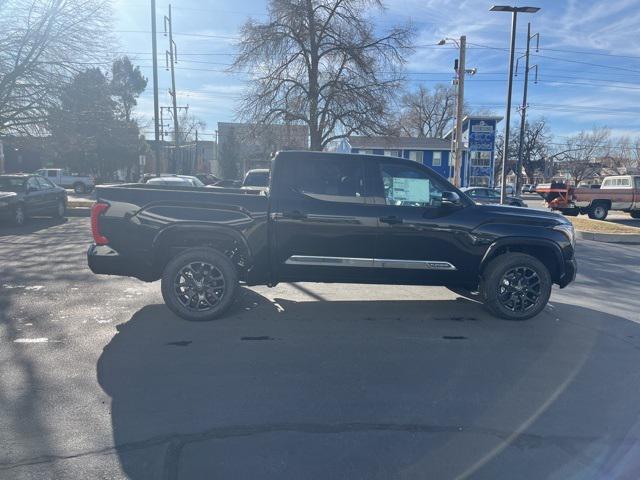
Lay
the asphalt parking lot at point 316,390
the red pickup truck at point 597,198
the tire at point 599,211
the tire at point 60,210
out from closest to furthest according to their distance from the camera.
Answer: the asphalt parking lot at point 316,390, the tire at point 60,210, the red pickup truck at point 597,198, the tire at point 599,211

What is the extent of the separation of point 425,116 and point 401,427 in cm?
7595

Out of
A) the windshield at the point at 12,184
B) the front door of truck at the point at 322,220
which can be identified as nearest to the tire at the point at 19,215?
the windshield at the point at 12,184

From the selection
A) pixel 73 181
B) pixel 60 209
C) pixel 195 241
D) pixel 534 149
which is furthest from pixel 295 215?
pixel 534 149

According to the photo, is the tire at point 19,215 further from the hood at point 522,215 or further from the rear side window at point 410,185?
the hood at point 522,215

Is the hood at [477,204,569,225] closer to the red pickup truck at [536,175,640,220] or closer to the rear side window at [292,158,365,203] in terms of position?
the rear side window at [292,158,365,203]

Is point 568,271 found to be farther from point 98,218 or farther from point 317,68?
point 317,68

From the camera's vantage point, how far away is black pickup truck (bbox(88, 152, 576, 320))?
5703mm

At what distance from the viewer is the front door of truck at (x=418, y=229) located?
582 centimetres

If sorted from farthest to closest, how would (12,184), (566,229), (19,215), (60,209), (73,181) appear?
(73,181) < (60,209) < (12,184) < (19,215) < (566,229)

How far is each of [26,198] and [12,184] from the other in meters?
0.73

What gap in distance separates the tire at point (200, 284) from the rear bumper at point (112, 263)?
358 mm

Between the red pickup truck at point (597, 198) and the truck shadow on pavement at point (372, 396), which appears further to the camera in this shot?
the red pickup truck at point (597, 198)

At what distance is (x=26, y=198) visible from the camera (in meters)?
14.5

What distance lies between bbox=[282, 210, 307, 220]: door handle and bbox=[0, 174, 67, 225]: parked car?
1160cm
